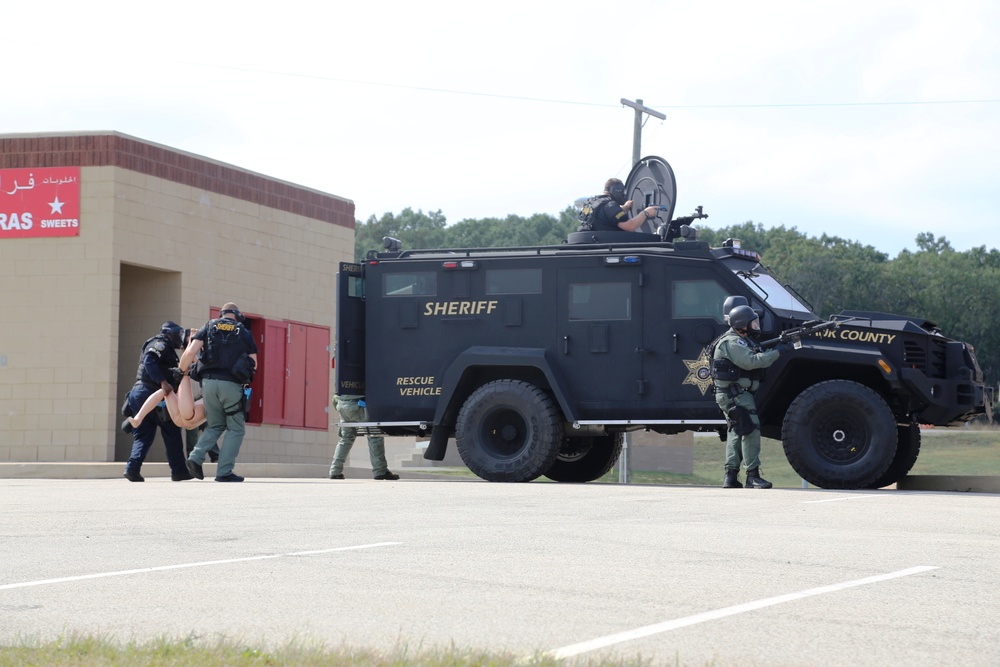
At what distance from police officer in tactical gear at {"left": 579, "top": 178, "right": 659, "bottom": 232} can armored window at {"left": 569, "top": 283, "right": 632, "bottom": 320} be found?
47.2 inches

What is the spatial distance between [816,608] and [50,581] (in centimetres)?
356

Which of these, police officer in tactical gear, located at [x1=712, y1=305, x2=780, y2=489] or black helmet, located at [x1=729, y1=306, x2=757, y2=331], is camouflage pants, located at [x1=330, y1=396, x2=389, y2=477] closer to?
police officer in tactical gear, located at [x1=712, y1=305, x2=780, y2=489]

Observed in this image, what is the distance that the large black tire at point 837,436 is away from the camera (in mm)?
14320

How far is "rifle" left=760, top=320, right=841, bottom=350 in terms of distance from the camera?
572 inches

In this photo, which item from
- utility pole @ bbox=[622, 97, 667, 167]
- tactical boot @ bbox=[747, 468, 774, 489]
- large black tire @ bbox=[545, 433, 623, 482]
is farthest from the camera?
utility pole @ bbox=[622, 97, 667, 167]

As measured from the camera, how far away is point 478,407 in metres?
15.6

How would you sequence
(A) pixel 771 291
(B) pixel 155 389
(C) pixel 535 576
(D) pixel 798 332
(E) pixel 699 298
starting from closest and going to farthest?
(C) pixel 535 576 < (D) pixel 798 332 < (E) pixel 699 298 < (A) pixel 771 291 < (B) pixel 155 389

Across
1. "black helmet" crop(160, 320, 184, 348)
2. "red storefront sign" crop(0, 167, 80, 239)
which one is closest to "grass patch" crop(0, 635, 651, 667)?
"black helmet" crop(160, 320, 184, 348)

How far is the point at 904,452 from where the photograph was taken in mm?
15609

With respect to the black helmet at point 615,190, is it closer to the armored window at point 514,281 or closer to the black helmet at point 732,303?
the armored window at point 514,281

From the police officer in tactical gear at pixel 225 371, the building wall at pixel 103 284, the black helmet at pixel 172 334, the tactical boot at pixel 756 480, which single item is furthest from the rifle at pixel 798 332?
the building wall at pixel 103 284

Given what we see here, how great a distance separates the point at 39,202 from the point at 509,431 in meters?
11.1

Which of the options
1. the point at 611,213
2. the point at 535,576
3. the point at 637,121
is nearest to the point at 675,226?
the point at 611,213

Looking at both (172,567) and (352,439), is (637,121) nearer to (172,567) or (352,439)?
(352,439)
